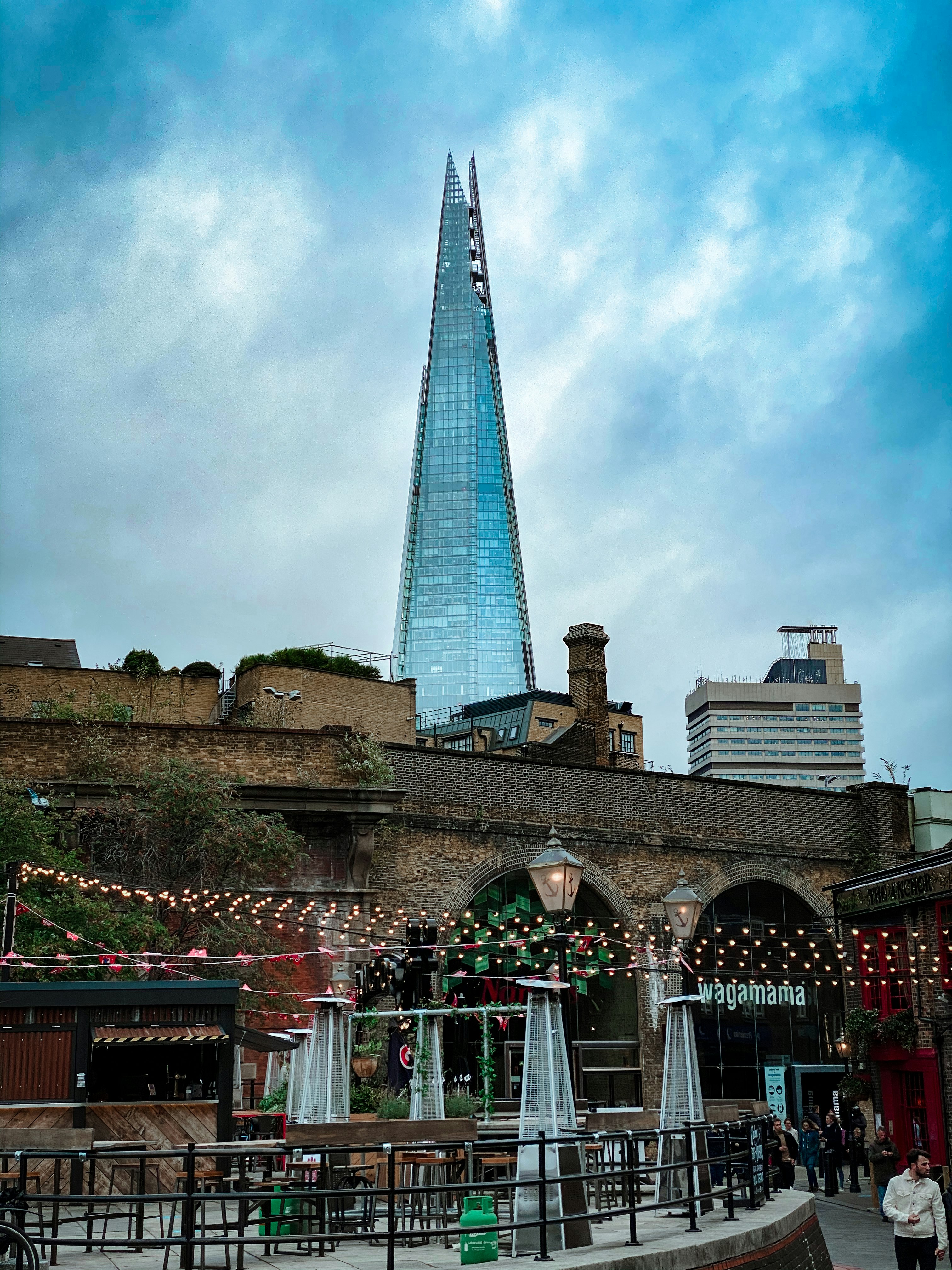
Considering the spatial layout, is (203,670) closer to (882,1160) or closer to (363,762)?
(363,762)

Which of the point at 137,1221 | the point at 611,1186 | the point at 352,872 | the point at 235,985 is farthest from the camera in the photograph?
the point at 352,872

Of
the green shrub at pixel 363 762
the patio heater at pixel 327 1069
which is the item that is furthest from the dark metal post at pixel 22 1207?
the green shrub at pixel 363 762

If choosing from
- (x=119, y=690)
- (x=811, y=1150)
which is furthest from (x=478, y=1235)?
(x=119, y=690)

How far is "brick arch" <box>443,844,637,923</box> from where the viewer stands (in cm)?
3136

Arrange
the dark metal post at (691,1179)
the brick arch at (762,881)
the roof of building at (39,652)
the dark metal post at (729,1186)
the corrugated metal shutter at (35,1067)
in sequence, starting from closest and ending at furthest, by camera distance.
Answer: the dark metal post at (691,1179)
the dark metal post at (729,1186)
the corrugated metal shutter at (35,1067)
the brick arch at (762,881)
the roof of building at (39,652)

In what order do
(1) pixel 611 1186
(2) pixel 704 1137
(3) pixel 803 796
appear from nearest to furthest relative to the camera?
(2) pixel 704 1137
(1) pixel 611 1186
(3) pixel 803 796

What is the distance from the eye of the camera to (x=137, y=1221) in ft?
39.2

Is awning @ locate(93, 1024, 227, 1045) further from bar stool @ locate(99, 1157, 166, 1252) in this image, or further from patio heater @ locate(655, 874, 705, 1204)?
patio heater @ locate(655, 874, 705, 1204)

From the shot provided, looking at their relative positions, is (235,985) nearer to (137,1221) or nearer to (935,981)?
(137,1221)

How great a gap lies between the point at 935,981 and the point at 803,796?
1356 centimetres

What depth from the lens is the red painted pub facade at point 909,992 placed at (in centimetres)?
2423

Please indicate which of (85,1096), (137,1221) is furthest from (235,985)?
(137,1221)

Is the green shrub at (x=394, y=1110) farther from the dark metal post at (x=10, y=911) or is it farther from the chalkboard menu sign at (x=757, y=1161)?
the dark metal post at (x=10, y=911)

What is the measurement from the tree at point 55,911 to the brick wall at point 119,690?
14512 millimetres
